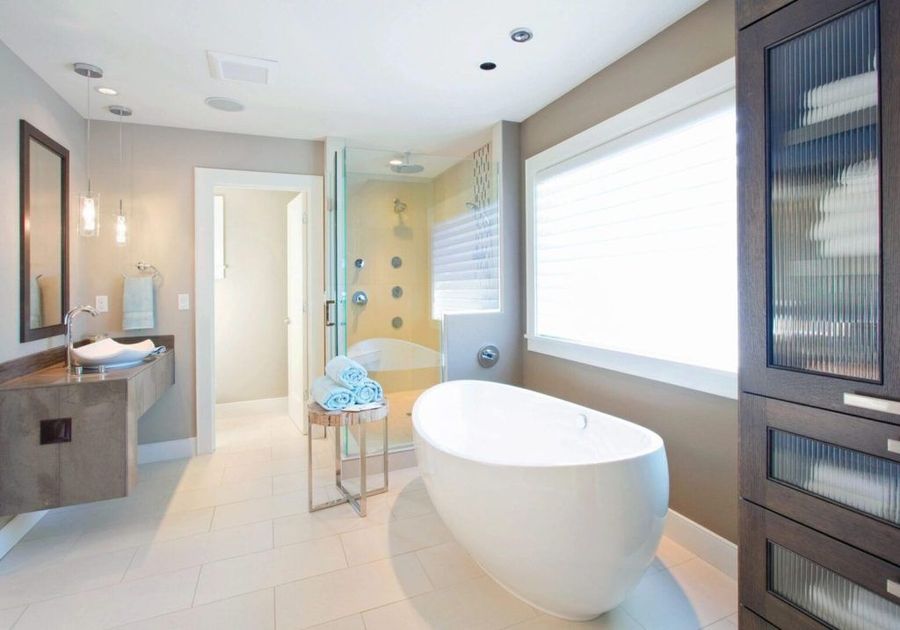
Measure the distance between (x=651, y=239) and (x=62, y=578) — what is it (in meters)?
3.23

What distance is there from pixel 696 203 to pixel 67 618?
3.18 m

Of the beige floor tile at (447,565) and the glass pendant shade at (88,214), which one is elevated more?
the glass pendant shade at (88,214)

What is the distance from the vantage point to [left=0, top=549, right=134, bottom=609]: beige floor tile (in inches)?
75.7

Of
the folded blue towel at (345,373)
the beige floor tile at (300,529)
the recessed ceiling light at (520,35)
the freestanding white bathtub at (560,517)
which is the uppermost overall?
the recessed ceiling light at (520,35)

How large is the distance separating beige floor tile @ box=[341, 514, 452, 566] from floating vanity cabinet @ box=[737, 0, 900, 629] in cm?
141

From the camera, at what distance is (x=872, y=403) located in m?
1.06

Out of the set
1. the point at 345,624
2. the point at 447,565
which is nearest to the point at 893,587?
the point at 447,565

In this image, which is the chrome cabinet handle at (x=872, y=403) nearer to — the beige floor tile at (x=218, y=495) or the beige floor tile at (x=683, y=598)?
the beige floor tile at (x=683, y=598)

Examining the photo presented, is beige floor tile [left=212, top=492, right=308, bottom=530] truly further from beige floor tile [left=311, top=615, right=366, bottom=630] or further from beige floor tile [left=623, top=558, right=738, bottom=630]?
beige floor tile [left=623, top=558, right=738, bottom=630]

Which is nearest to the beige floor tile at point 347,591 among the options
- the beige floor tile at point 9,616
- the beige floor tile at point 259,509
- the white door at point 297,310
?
the beige floor tile at point 259,509

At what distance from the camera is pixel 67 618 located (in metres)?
1.78

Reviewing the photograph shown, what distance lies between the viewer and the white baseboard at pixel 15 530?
221 centimetres

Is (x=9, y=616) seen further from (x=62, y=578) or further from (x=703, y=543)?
(x=703, y=543)

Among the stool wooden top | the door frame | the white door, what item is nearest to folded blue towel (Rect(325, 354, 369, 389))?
the stool wooden top
